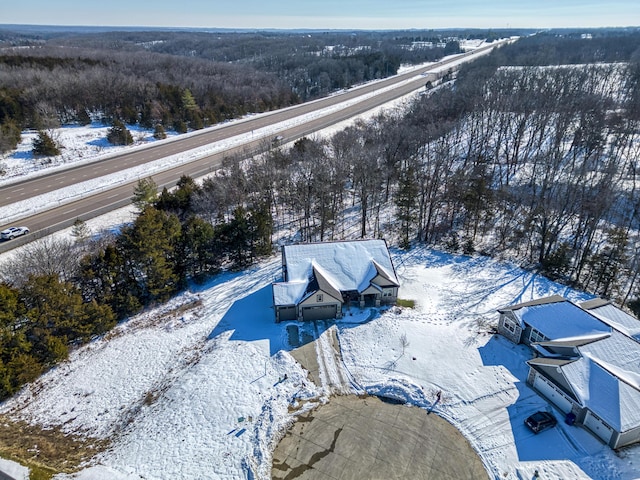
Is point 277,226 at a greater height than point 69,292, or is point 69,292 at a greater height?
point 69,292

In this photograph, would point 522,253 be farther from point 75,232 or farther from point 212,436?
point 75,232

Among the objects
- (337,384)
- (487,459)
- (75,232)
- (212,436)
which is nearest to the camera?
(487,459)

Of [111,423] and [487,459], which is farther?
[111,423]

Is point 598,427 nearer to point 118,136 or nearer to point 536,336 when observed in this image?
point 536,336

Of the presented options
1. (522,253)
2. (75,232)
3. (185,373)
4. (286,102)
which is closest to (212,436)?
(185,373)

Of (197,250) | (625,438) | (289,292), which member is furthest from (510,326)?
(197,250)

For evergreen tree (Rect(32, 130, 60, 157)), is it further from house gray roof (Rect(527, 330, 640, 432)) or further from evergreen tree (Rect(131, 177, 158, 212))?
house gray roof (Rect(527, 330, 640, 432))

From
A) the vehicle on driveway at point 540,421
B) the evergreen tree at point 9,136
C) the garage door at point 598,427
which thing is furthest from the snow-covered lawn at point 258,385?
the evergreen tree at point 9,136
